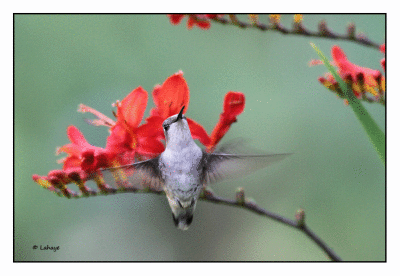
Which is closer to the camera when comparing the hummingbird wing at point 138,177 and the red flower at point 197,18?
the hummingbird wing at point 138,177

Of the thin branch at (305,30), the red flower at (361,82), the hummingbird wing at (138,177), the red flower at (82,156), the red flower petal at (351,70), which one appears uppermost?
the thin branch at (305,30)

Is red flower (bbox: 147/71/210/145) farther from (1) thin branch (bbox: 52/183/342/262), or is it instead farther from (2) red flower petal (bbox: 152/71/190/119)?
(1) thin branch (bbox: 52/183/342/262)

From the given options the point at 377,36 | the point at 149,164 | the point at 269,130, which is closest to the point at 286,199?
the point at 269,130

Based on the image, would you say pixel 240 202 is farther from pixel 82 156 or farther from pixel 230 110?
pixel 82 156

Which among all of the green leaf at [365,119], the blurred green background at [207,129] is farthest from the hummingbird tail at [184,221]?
the blurred green background at [207,129]

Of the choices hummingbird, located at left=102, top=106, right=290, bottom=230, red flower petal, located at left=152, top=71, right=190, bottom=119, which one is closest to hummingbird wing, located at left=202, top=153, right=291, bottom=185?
hummingbird, located at left=102, top=106, right=290, bottom=230

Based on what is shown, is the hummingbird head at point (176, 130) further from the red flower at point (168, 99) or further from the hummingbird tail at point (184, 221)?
the hummingbird tail at point (184, 221)

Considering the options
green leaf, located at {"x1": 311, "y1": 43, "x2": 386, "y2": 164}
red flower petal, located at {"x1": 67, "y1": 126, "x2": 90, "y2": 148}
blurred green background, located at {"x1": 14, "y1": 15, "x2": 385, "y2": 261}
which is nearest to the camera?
green leaf, located at {"x1": 311, "y1": 43, "x2": 386, "y2": 164}
